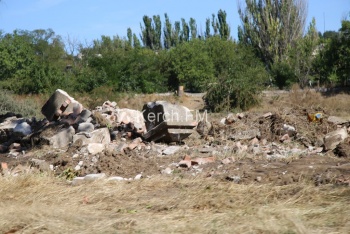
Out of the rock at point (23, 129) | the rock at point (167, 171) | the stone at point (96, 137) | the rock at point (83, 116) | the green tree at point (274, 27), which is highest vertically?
the green tree at point (274, 27)

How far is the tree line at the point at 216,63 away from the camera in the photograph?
24.5 m

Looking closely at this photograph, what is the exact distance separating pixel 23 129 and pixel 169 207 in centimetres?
836

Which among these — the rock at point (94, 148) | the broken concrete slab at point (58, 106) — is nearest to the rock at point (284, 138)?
the rock at point (94, 148)

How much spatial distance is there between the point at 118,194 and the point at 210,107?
15459 mm

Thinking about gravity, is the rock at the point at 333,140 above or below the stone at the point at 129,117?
below

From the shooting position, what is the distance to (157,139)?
11164mm

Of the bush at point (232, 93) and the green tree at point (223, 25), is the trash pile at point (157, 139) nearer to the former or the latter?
the bush at point (232, 93)

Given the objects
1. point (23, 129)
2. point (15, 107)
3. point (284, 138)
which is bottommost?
point (284, 138)

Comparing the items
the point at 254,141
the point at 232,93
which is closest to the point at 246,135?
the point at 254,141

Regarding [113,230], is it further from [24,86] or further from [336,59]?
[24,86]

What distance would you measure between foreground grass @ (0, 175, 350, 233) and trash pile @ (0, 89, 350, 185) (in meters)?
1.28

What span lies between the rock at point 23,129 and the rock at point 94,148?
3.20 meters

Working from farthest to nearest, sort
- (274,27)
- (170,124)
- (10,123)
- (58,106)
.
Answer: (274,27) < (10,123) < (58,106) < (170,124)

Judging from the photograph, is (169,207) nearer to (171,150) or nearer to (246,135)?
(171,150)
